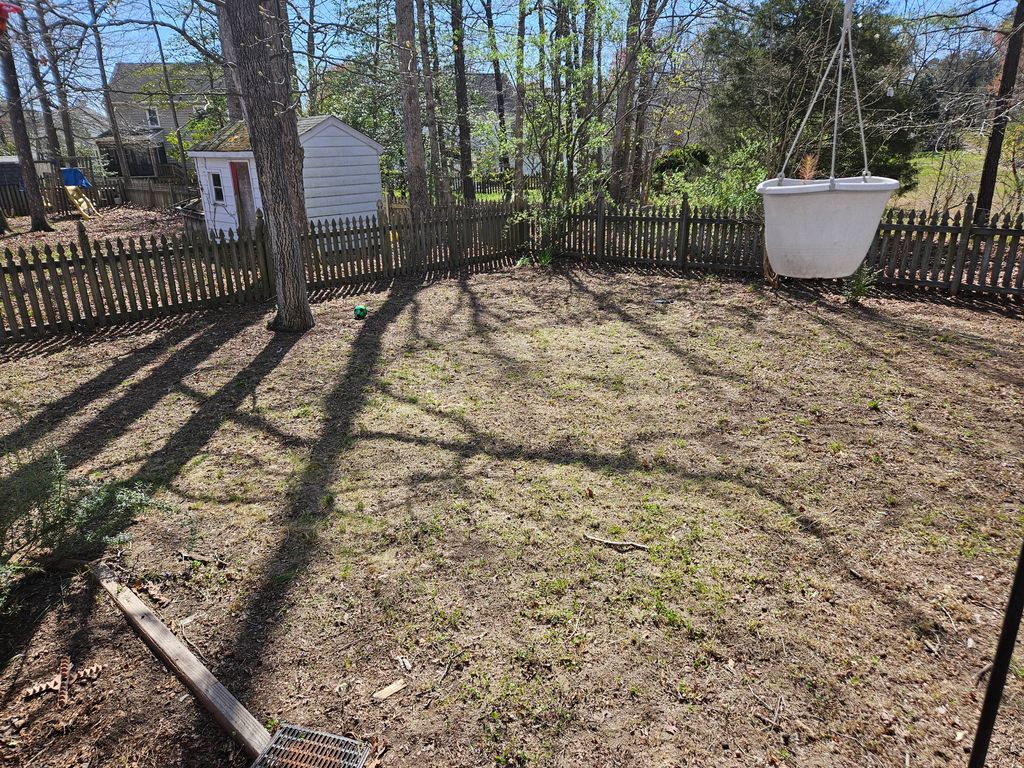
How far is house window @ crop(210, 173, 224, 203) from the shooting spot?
48.5 ft

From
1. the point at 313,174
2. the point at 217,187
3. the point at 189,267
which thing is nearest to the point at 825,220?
the point at 189,267

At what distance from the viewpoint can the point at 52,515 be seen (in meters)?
3.36

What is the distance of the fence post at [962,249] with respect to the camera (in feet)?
28.0

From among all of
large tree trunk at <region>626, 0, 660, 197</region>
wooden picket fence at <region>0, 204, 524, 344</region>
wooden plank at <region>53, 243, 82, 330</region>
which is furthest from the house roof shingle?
large tree trunk at <region>626, 0, 660, 197</region>

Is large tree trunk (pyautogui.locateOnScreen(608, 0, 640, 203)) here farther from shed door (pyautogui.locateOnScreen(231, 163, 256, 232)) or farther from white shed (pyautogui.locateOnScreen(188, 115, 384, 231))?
shed door (pyautogui.locateOnScreen(231, 163, 256, 232))

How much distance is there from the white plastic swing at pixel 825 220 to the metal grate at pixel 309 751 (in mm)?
3131

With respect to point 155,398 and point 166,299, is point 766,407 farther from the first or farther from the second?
point 166,299

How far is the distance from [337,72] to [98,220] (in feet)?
31.8

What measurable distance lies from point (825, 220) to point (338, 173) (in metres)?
13.5

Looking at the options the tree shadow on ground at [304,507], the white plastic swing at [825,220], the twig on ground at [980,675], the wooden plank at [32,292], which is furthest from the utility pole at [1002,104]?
the wooden plank at [32,292]

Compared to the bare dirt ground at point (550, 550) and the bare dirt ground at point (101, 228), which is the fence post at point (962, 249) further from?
the bare dirt ground at point (101, 228)

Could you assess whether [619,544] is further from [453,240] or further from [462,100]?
[462,100]

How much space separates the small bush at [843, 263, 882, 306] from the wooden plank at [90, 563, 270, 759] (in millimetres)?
9127

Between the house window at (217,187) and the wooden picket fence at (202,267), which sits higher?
the house window at (217,187)
